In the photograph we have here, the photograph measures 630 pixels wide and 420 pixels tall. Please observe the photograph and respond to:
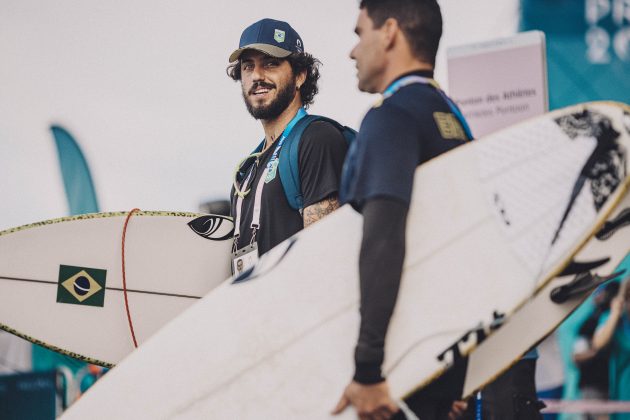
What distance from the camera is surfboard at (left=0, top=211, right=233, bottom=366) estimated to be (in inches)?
126

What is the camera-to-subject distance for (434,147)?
1868 mm

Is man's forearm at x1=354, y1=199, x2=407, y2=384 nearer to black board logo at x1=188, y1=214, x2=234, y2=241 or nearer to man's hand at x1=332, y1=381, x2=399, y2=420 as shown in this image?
man's hand at x1=332, y1=381, x2=399, y2=420

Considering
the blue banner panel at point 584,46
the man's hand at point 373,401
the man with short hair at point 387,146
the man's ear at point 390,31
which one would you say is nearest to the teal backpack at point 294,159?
the man with short hair at point 387,146

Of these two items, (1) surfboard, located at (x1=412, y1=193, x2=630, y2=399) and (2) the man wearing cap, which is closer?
(1) surfboard, located at (x1=412, y1=193, x2=630, y2=399)

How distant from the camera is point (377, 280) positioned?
1653 mm

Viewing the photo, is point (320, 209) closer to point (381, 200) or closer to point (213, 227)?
point (381, 200)

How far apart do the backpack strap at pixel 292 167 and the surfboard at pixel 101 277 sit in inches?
32.1

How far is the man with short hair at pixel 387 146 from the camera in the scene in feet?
5.43

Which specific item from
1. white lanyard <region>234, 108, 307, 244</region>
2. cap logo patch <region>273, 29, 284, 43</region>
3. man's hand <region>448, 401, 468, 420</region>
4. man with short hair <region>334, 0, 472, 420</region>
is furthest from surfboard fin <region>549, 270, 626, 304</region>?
cap logo patch <region>273, 29, 284, 43</region>

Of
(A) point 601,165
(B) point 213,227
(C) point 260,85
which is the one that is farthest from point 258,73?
(A) point 601,165

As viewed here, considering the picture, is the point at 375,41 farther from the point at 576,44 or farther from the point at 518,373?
the point at 576,44

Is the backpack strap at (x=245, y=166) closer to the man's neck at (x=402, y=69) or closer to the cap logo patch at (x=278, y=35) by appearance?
the cap logo patch at (x=278, y=35)

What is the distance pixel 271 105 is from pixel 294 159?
0.46m

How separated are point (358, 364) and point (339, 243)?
43 centimetres
